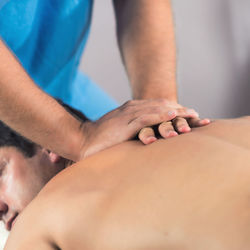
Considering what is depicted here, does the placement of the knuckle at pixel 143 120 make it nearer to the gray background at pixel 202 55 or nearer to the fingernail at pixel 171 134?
the fingernail at pixel 171 134

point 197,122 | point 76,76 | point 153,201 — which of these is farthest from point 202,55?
point 153,201

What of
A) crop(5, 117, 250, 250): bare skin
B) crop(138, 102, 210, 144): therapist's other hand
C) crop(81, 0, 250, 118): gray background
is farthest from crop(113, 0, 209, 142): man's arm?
crop(81, 0, 250, 118): gray background

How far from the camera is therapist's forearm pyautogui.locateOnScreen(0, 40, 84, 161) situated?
1.07m

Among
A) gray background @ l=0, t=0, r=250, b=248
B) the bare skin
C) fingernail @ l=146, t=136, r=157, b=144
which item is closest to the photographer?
the bare skin

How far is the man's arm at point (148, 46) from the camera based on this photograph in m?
1.36

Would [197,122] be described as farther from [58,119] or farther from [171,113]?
[58,119]

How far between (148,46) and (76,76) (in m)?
0.47

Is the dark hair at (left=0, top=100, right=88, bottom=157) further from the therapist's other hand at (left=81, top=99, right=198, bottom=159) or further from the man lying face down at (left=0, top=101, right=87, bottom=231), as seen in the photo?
the therapist's other hand at (left=81, top=99, right=198, bottom=159)

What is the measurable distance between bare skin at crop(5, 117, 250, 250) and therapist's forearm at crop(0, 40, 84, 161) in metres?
0.15

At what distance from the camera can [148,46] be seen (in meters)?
1.49

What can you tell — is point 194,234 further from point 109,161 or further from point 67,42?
point 67,42

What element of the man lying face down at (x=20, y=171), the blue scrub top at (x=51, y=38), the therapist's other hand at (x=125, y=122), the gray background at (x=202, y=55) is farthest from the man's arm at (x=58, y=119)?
the gray background at (x=202, y=55)

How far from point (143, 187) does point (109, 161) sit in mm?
127

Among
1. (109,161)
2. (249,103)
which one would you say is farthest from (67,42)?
(249,103)
